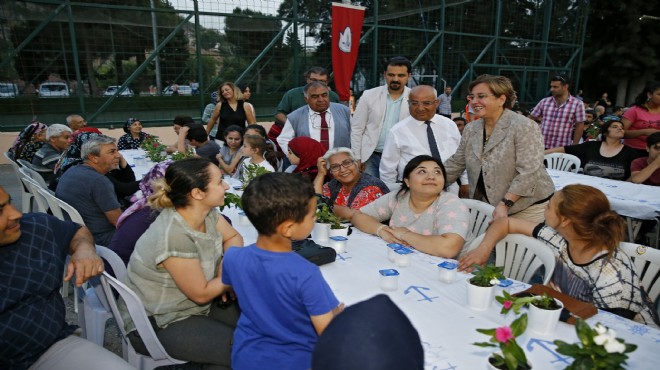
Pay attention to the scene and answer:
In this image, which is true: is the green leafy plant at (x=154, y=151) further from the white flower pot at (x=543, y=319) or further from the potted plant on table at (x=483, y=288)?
the white flower pot at (x=543, y=319)

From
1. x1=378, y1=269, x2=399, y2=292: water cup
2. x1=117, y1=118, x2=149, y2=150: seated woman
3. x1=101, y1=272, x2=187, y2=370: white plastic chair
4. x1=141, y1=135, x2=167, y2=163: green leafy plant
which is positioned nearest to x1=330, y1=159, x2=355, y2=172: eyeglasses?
x1=378, y1=269, x2=399, y2=292: water cup

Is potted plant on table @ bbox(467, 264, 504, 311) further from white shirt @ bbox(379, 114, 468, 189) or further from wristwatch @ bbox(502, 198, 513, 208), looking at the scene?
white shirt @ bbox(379, 114, 468, 189)

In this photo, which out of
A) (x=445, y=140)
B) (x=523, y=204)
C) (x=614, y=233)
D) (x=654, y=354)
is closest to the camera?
(x=654, y=354)

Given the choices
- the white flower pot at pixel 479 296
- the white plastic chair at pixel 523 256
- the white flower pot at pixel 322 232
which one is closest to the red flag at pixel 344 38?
the white flower pot at pixel 322 232

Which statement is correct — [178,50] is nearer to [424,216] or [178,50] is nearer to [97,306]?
[97,306]

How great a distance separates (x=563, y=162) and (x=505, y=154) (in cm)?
307

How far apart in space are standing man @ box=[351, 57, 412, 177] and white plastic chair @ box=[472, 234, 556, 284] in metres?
1.84

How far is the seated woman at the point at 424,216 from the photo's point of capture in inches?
89.2

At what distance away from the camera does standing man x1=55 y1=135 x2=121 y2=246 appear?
9.74 feet

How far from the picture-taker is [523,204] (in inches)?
109

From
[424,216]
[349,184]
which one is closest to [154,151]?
[349,184]

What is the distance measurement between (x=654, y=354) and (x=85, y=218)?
3.34m

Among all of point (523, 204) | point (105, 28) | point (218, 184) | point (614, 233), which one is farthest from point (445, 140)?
point (105, 28)

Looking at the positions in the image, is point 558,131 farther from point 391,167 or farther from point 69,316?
point 69,316
